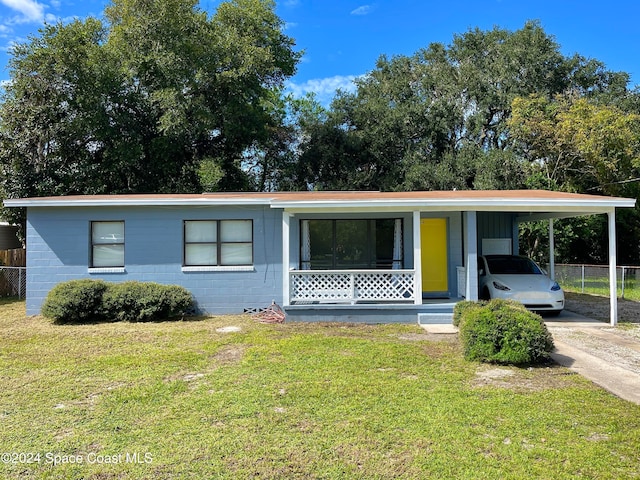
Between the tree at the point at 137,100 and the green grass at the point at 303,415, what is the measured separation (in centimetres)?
1283

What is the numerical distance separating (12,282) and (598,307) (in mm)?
18428

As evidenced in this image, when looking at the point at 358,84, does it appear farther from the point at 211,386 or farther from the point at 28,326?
the point at 211,386

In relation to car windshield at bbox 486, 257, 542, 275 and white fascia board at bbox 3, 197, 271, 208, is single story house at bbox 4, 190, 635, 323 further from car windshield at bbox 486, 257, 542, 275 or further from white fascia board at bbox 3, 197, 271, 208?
car windshield at bbox 486, 257, 542, 275

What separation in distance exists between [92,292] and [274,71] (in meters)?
15.3

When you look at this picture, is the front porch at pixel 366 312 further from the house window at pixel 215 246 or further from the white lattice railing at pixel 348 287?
the house window at pixel 215 246

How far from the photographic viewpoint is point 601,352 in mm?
7160

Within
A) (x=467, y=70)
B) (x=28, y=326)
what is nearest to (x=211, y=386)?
(x=28, y=326)

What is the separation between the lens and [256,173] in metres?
25.4

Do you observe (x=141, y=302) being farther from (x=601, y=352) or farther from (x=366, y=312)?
(x=601, y=352)

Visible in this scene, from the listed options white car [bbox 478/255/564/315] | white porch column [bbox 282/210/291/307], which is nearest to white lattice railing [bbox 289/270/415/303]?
white porch column [bbox 282/210/291/307]

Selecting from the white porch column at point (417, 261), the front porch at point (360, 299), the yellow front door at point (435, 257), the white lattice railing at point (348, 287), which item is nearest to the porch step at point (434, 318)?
the front porch at point (360, 299)

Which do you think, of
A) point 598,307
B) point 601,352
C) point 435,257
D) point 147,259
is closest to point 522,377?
point 601,352

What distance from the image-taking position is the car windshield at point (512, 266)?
11.0 metres

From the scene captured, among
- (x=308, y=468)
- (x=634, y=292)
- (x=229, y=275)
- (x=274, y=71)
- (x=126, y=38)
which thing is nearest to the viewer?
(x=308, y=468)
